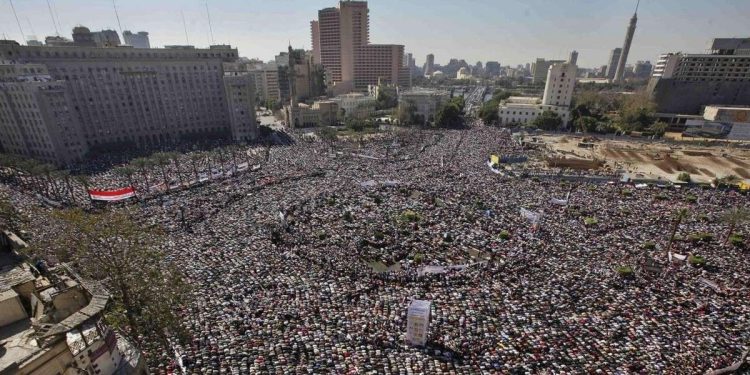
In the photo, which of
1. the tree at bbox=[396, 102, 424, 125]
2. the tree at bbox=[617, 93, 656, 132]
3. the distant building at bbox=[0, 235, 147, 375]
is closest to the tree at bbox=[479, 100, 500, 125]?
the tree at bbox=[396, 102, 424, 125]

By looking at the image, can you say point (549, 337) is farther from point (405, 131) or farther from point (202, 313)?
point (405, 131)

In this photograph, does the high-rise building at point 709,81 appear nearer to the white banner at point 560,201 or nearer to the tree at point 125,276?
the white banner at point 560,201

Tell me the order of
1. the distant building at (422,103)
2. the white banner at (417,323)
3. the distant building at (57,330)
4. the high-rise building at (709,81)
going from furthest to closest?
the distant building at (422,103), the high-rise building at (709,81), the white banner at (417,323), the distant building at (57,330)

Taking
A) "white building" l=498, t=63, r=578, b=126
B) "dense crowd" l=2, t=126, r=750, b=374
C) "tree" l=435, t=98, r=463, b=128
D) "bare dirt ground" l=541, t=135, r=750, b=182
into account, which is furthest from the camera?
"tree" l=435, t=98, r=463, b=128

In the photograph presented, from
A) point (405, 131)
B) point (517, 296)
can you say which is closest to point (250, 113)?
point (405, 131)

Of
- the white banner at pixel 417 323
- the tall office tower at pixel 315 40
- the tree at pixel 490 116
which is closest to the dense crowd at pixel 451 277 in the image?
the white banner at pixel 417 323

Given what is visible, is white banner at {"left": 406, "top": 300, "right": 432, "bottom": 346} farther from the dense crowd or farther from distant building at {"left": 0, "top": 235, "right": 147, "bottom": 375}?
distant building at {"left": 0, "top": 235, "right": 147, "bottom": 375}
